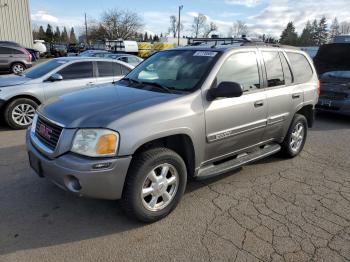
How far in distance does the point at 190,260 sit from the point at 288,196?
1.84 meters

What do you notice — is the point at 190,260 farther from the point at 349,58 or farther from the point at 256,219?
the point at 349,58

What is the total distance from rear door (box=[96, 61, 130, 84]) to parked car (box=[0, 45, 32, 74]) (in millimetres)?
10724

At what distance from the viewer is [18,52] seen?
16.7m

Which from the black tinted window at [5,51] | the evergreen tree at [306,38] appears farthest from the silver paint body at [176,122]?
the evergreen tree at [306,38]

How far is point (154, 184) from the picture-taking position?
10.6 ft

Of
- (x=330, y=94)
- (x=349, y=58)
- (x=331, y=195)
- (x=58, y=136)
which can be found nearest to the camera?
(x=58, y=136)

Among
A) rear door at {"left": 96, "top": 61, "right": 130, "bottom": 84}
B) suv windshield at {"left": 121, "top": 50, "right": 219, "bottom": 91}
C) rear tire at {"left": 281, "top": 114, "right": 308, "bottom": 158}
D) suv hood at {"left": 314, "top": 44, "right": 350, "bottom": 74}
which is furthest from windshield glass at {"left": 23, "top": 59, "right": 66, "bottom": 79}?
suv hood at {"left": 314, "top": 44, "right": 350, "bottom": 74}

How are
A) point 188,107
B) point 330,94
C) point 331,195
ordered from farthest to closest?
point 330,94 → point 331,195 → point 188,107

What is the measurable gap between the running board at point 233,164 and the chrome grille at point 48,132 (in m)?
1.60

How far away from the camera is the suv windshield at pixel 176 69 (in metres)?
3.70

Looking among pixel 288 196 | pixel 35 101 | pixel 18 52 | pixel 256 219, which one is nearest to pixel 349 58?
pixel 288 196

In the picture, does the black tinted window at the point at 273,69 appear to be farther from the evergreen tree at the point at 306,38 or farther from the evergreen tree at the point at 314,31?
the evergreen tree at the point at 314,31

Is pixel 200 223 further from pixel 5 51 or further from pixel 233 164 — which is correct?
pixel 5 51

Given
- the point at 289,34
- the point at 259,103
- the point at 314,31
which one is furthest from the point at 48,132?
the point at 314,31
